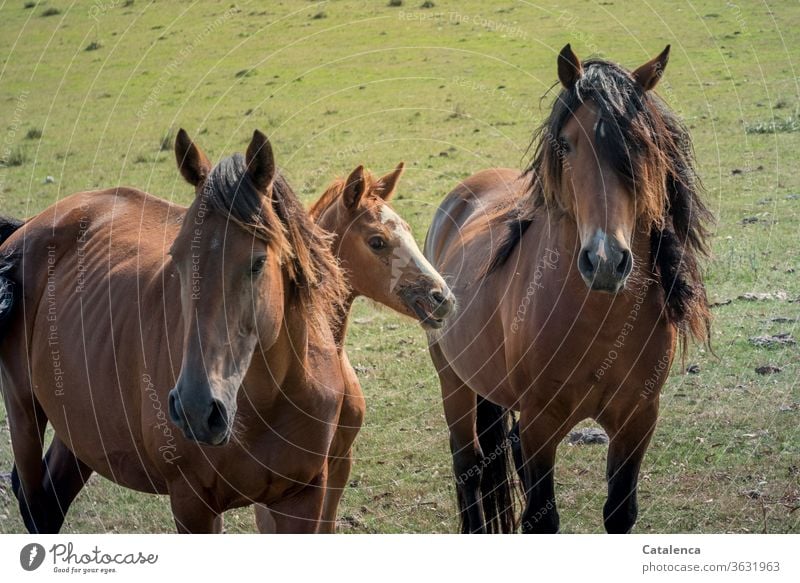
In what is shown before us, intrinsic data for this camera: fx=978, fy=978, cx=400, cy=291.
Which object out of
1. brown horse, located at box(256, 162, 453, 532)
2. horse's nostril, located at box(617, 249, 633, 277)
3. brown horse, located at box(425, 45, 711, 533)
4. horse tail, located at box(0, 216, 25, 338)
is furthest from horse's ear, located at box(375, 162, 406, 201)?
horse tail, located at box(0, 216, 25, 338)

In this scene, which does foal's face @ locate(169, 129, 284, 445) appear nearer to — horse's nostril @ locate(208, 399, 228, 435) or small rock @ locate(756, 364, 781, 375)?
horse's nostril @ locate(208, 399, 228, 435)

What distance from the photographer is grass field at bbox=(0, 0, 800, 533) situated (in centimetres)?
670

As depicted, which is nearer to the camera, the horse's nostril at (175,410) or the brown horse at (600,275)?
the horse's nostril at (175,410)

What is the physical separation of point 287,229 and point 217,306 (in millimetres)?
576

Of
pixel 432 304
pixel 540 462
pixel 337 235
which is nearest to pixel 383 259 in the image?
pixel 337 235

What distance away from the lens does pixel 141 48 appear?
20.2 m

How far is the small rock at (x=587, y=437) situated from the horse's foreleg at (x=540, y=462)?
2.03 metres

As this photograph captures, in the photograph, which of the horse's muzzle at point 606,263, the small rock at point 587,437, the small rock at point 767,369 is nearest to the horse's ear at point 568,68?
the horse's muzzle at point 606,263

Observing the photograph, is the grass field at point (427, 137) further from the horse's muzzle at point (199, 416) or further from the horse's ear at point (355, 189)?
the horse's muzzle at point (199, 416)

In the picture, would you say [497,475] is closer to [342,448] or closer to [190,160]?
[342,448]

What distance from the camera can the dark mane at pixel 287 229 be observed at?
391 cm

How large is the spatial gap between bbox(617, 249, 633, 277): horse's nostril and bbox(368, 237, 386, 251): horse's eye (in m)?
1.44

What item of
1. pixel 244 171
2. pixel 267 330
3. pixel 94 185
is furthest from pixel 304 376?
pixel 94 185
